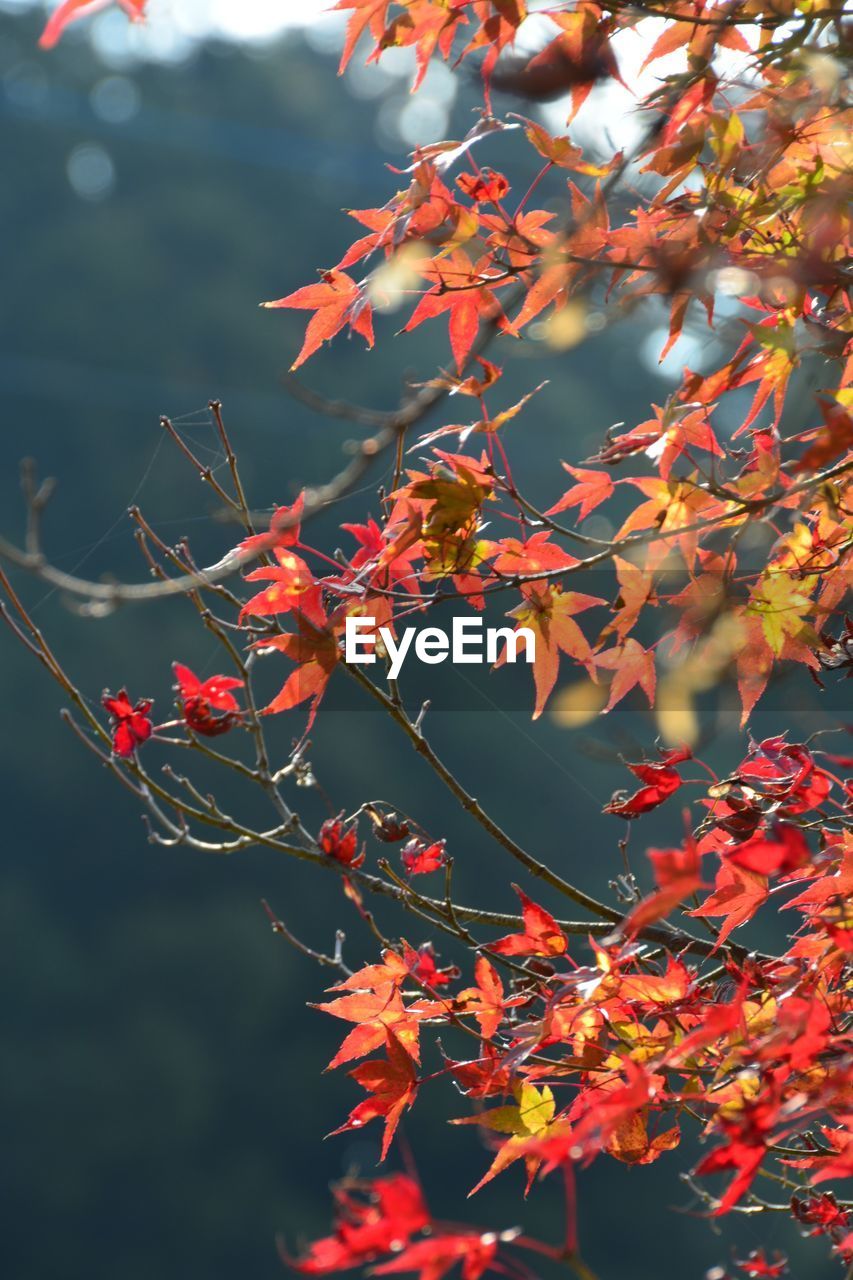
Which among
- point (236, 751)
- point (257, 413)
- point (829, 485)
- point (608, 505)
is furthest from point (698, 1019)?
point (608, 505)

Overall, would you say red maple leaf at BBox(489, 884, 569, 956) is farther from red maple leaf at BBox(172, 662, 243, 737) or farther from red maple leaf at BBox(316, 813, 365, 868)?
red maple leaf at BBox(172, 662, 243, 737)

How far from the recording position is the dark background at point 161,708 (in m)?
5.69

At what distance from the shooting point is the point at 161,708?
→ 7.12 m

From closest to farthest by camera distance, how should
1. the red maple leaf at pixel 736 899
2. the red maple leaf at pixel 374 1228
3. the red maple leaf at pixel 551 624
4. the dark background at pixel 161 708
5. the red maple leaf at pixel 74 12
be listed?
the red maple leaf at pixel 374 1228 < the red maple leaf at pixel 74 12 < the red maple leaf at pixel 736 899 < the red maple leaf at pixel 551 624 < the dark background at pixel 161 708

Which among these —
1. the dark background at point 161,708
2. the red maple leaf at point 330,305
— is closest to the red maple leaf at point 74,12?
the red maple leaf at point 330,305

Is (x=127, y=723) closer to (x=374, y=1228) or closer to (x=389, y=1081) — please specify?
(x=389, y=1081)

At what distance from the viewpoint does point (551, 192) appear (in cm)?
72

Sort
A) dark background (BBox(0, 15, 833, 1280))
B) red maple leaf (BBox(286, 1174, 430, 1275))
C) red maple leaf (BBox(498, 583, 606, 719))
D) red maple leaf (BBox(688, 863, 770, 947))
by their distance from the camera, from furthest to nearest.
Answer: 1. dark background (BBox(0, 15, 833, 1280))
2. red maple leaf (BBox(498, 583, 606, 719))
3. red maple leaf (BBox(688, 863, 770, 947))
4. red maple leaf (BBox(286, 1174, 430, 1275))

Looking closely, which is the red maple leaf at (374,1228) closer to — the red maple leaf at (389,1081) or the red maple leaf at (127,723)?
the red maple leaf at (389,1081)

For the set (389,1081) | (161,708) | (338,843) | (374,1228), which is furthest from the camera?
(161,708)

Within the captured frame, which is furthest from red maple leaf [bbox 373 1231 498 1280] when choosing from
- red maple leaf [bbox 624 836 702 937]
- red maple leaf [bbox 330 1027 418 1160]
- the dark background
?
the dark background

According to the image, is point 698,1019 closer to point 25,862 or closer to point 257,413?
point 25,862

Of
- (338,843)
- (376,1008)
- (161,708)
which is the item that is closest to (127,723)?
(338,843)

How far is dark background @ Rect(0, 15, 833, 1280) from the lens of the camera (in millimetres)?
5691
